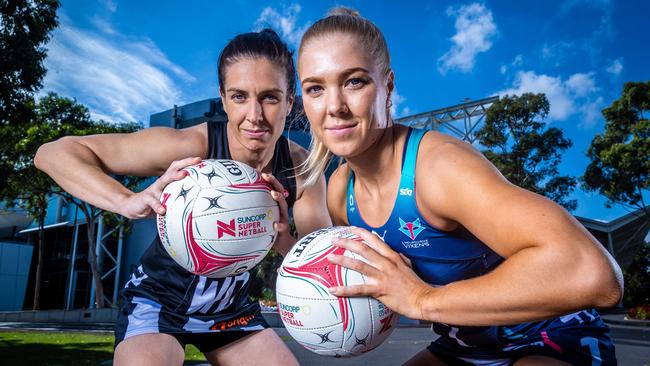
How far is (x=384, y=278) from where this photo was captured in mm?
1828

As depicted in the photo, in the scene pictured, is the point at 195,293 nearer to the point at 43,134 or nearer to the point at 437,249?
the point at 437,249

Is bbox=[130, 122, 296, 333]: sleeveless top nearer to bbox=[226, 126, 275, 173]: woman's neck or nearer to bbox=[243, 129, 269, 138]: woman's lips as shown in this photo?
bbox=[226, 126, 275, 173]: woman's neck

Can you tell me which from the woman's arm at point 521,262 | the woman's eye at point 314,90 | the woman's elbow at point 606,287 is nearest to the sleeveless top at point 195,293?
the woman's eye at point 314,90

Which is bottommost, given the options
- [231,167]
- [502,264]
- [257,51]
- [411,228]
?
[502,264]

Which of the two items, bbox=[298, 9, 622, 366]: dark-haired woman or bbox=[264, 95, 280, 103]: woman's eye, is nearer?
bbox=[298, 9, 622, 366]: dark-haired woman

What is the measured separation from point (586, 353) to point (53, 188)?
2546cm

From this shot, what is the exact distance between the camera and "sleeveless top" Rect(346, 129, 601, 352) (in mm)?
2150

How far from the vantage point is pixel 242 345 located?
3.09m

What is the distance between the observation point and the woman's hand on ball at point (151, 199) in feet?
8.16

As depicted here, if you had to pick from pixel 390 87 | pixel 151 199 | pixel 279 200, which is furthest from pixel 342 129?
pixel 151 199

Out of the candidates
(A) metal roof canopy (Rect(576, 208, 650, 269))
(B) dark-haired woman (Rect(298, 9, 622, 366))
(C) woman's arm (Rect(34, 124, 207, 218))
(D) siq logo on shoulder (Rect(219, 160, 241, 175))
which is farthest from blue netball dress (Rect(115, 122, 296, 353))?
(A) metal roof canopy (Rect(576, 208, 650, 269))

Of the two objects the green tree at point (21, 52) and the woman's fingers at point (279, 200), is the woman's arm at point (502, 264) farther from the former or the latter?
the green tree at point (21, 52)

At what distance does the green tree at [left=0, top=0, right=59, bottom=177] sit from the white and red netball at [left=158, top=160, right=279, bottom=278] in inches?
505

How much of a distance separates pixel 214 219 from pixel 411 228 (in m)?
1.12
